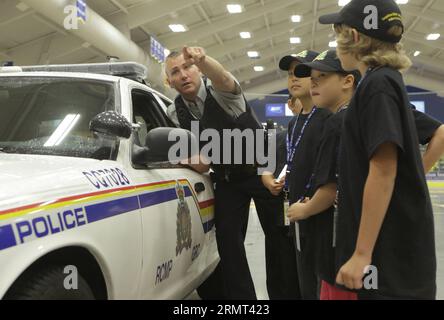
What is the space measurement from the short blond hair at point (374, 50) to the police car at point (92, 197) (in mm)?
891

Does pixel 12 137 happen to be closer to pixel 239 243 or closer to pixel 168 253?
pixel 168 253

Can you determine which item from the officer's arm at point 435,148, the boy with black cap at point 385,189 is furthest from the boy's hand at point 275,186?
the boy with black cap at point 385,189

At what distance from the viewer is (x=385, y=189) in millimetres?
1303

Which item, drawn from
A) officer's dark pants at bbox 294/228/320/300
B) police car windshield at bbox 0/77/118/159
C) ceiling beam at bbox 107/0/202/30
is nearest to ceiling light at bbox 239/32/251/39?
ceiling beam at bbox 107/0/202/30

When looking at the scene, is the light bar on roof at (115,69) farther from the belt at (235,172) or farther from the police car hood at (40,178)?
the police car hood at (40,178)

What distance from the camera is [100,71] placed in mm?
2889

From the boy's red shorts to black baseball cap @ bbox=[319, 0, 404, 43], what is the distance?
819 mm

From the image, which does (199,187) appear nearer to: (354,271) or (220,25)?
(354,271)

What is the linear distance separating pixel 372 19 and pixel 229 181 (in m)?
1.56

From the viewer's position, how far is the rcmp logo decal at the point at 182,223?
230 cm

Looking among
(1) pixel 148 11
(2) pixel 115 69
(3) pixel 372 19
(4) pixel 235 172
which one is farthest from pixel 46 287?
(1) pixel 148 11

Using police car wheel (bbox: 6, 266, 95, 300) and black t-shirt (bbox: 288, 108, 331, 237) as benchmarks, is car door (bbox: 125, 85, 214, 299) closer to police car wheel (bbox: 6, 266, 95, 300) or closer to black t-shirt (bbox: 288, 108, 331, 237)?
police car wheel (bbox: 6, 266, 95, 300)

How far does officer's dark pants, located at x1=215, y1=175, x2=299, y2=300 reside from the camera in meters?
2.76

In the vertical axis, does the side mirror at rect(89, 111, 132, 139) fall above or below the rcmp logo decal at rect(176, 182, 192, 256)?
above
